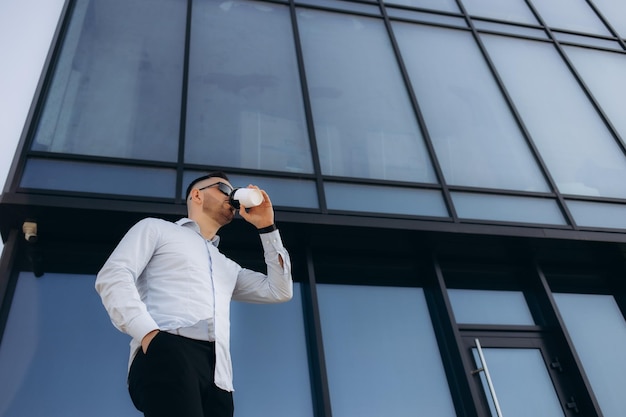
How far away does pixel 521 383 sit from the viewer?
14.3 feet

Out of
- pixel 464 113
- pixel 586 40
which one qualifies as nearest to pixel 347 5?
pixel 464 113

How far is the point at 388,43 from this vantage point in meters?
6.46

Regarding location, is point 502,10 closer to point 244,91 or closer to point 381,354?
point 244,91

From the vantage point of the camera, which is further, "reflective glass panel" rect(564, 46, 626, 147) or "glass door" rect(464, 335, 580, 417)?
"reflective glass panel" rect(564, 46, 626, 147)

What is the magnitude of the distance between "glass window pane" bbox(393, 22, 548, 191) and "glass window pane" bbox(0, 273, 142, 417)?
3435 mm

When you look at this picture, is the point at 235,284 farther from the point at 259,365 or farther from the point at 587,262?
the point at 587,262

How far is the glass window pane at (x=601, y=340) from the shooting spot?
4.50 metres

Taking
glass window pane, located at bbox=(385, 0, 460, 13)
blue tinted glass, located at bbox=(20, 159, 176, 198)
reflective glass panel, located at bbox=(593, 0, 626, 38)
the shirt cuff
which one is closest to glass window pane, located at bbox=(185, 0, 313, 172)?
blue tinted glass, located at bbox=(20, 159, 176, 198)

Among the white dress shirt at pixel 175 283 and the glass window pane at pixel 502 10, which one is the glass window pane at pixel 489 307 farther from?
the glass window pane at pixel 502 10

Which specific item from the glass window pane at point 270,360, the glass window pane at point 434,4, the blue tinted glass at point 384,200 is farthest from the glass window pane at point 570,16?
the glass window pane at point 270,360

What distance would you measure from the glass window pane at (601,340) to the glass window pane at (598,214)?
717 millimetres

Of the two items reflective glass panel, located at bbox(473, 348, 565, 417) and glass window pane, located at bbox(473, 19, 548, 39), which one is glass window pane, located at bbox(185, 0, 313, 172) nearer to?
reflective glass panel, located at bbox(473, 348, 565, 417)

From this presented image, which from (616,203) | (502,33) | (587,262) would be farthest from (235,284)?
(502,33)

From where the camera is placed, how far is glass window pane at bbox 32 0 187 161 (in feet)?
15.2
